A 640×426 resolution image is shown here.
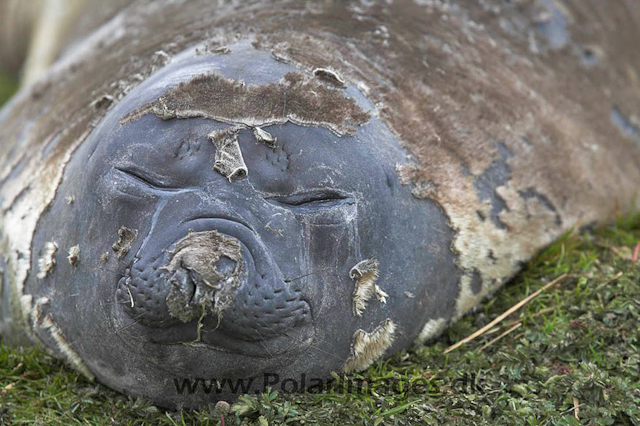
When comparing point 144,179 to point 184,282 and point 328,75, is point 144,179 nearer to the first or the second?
point 184,282

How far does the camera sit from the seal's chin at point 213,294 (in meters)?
2.14

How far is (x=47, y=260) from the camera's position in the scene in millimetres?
2621

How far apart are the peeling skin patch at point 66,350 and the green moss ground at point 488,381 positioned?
A: 4 cm

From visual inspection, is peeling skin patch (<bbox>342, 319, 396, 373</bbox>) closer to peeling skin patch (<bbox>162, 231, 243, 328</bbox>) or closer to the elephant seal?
the elephant seal

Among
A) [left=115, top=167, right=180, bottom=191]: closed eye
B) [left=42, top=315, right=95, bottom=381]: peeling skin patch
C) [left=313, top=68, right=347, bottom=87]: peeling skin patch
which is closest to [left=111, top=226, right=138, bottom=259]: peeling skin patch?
[left=115, top=167, right=180, bottom=191]: closed eye

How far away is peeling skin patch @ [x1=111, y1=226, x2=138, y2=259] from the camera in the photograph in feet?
7.61

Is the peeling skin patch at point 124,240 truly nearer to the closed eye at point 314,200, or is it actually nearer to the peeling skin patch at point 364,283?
the closed eye at point 314,200

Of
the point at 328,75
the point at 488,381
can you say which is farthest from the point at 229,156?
the point at 488,381

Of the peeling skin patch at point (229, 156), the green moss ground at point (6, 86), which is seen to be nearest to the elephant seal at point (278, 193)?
the peeling skin patch at point (229, 156)

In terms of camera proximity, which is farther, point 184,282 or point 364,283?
point 364,283

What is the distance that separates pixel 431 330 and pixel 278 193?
2.55ft

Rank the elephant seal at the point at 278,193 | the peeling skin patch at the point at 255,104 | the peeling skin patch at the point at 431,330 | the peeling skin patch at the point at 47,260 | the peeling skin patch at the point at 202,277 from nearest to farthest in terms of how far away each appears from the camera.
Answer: the peeling skin patch at the point at 202,277
the elephant seal at the point at 278,193
the peeling skin patch at the point at 255,104
the peeling skin patch at the point at 47,260
the peeling skin patch at the point at 431,330

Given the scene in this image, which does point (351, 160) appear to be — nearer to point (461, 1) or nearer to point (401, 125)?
point (401, 125)

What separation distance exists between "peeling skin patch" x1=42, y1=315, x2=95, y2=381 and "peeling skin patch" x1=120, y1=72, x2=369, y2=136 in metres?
0.70
